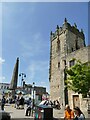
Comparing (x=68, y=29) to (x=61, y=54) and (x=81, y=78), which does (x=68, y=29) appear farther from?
(x=81, y=78)

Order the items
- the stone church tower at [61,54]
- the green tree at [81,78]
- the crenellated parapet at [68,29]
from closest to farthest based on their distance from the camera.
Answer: the green tree at [81,78], the stone church tower at [61,54], the crenellated parapet at [68,29]

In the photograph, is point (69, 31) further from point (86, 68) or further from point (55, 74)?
point (86, 68)

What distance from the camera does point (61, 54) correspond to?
38344 millimetres

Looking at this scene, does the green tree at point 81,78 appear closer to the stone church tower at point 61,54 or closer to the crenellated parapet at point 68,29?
the stone church tower at point 61,54

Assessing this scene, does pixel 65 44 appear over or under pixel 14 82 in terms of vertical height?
over

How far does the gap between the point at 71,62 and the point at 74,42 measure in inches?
310

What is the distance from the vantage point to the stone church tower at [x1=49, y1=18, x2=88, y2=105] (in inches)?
1393

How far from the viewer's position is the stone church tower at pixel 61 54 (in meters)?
→ 35.4

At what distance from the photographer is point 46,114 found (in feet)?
35.1

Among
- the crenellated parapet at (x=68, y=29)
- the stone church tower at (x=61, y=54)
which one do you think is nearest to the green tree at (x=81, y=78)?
the stone church tower at (x=61, y=54)

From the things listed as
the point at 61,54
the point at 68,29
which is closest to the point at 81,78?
the point at 61,54

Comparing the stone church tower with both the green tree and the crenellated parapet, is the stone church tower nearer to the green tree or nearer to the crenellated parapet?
the crenellated parapet

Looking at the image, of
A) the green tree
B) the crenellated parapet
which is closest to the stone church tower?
the crenellated parapet

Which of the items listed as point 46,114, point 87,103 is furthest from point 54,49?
point 46,114
